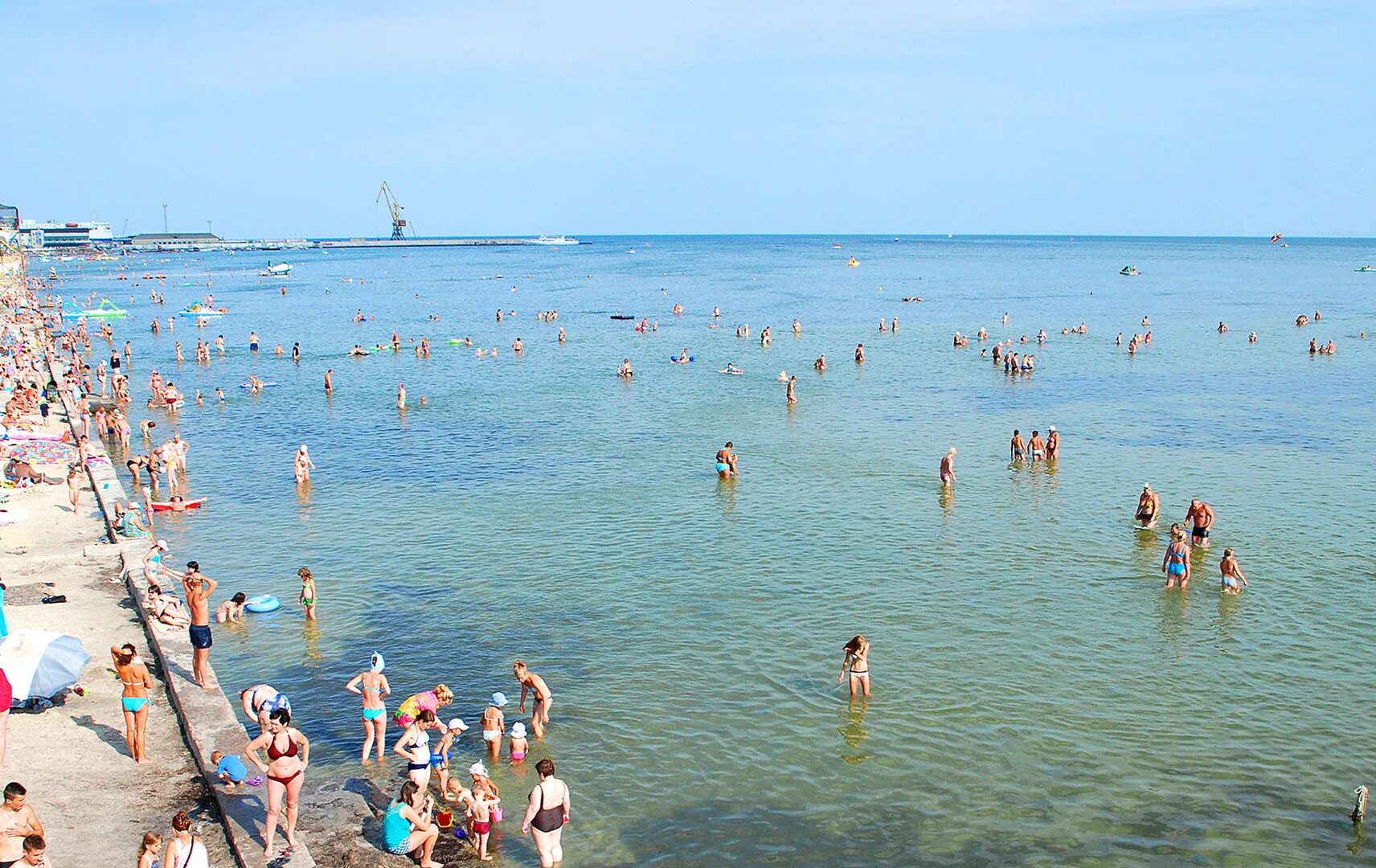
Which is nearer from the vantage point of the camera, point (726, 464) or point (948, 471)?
point (948, 471)

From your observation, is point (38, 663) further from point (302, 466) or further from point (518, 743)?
point (302, 466)

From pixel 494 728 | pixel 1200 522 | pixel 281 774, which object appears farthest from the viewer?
pixel 1200 522

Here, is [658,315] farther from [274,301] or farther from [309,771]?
[309,771]

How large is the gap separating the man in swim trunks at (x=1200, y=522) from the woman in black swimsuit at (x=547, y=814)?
17019 mm

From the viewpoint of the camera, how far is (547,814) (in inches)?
450

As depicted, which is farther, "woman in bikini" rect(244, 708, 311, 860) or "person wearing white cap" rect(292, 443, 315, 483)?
"person wearing white cap" rect(292, 443, 315, 483)

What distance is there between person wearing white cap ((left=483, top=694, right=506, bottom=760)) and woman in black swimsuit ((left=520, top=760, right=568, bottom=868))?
9.02ft

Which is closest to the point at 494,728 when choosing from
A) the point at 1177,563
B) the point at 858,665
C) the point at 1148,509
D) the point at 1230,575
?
the point at 858,665

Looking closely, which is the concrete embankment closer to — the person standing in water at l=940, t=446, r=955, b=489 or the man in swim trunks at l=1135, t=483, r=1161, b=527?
the person standing in water at l=940, t=446, r=955, b=489

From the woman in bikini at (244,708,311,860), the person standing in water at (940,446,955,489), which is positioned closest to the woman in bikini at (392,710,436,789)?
the woman in bikini at (244,708,311,860)

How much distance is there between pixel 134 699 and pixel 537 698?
17.0 feet

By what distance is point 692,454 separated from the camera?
33062 millimetres

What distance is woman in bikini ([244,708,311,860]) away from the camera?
11.2m

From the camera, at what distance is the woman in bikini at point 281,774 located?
11.2 m
